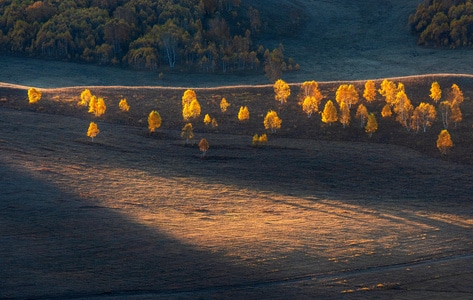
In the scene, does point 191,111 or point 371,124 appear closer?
point 371,124

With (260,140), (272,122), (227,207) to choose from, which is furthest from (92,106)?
(227,207)

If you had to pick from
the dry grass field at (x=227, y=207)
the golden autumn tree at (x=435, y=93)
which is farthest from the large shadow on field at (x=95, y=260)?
Result: the golden autumn tree at (x=435, y=93)

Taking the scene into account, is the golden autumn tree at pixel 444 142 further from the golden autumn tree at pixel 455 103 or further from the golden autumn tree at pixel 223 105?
the golden autumn tree at pixel 223 105

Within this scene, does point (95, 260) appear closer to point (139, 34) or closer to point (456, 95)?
point (456, 95)

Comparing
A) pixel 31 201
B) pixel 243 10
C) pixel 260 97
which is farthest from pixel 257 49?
pixel 31 201

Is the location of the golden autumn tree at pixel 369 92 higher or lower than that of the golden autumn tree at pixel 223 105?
higher

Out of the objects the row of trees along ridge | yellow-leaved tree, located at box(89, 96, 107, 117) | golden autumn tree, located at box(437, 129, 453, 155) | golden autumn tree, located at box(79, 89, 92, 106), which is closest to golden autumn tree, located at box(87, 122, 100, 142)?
the row of trees along ridge

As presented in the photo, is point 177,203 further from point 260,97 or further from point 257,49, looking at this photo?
point 257,49
